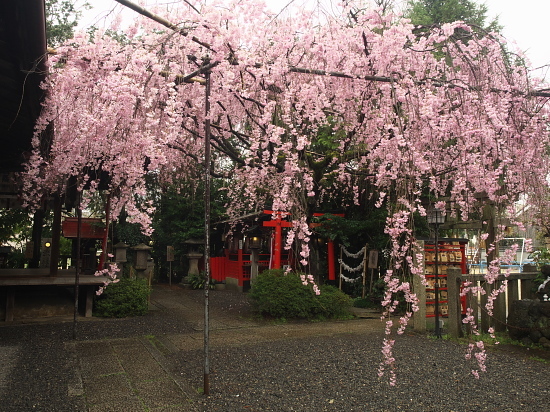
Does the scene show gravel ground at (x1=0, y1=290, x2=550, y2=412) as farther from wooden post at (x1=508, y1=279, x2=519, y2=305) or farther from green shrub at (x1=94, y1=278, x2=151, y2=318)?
green shrub at (x1=94, y1=278, x2=151, y2=318)

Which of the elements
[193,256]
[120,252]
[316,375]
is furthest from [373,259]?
[193,256]

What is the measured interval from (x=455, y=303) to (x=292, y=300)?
3.15 m

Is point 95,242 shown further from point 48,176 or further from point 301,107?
point 301,107

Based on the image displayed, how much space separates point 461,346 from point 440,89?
13.0 feet

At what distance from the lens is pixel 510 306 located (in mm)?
6773

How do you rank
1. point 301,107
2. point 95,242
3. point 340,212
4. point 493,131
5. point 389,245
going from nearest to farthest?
point 493,131
point 301,107
point 389,245
point 340,212
point 95,242

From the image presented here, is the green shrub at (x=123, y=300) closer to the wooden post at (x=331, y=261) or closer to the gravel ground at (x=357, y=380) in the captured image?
the gravel ground at (x=357, y=380)

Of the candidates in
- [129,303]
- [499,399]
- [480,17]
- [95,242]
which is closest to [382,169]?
[499,399]

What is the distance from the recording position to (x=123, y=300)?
8.79 m

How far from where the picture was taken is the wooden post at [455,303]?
6789 mm

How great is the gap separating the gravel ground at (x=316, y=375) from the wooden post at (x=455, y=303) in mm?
389

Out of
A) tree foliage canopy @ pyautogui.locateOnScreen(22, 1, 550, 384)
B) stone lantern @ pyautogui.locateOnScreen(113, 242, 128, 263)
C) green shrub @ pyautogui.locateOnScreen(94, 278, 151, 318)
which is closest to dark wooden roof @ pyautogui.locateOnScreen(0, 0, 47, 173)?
tree foliage canopy @ pyautogui.locateOnScreen(22, 1, 550, 384)

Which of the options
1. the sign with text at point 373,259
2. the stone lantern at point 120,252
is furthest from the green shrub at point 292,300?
the stone lantern at point 120,252

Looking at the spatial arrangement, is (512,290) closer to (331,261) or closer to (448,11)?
(331,261)
